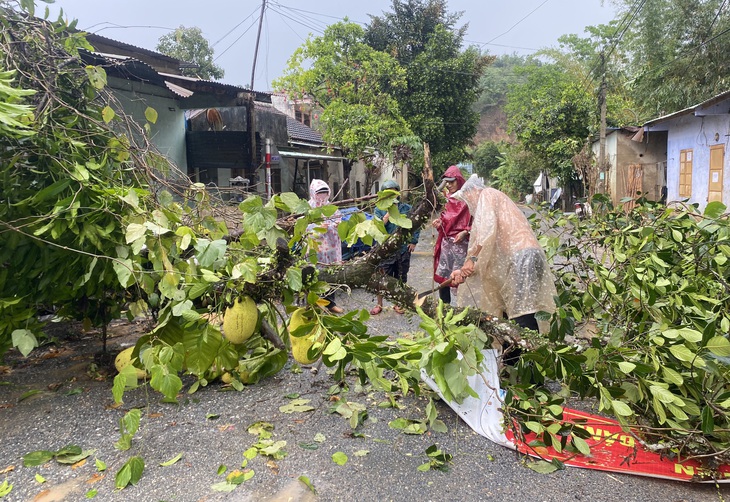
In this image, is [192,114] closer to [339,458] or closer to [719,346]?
[339,458]

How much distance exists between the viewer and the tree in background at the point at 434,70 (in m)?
16.6

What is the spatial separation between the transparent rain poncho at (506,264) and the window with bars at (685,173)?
11.8 meters

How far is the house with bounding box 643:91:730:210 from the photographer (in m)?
11.0

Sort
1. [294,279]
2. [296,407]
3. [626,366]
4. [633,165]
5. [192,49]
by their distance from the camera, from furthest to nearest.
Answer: [192,49]
[633,165]
[296,407]
[294,279]
[626,366]

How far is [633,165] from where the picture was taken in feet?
57.2

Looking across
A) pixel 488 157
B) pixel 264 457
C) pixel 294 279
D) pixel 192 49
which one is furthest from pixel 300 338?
pixel 488 157

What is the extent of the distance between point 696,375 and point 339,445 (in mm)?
1806

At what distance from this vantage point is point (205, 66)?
21.8 meters

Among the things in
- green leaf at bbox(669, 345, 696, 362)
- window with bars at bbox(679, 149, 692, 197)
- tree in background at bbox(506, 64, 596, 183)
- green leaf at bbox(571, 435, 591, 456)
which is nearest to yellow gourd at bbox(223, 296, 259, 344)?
green leaf at bbox(571, 435, 591, 456)

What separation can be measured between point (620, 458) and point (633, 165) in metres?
17.0

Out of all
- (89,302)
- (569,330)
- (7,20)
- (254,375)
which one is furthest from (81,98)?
(569,330)

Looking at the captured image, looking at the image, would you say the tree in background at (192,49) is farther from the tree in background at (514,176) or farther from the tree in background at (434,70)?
the tree in background at (514,176)

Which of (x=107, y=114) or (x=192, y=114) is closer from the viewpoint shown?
(x=107, y=114)

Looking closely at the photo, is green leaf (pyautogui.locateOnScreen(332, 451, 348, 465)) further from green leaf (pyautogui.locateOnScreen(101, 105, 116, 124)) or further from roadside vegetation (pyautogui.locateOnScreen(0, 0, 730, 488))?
green leaf (pyautogui.locateOnScreen(101, 105, 116, 124))
